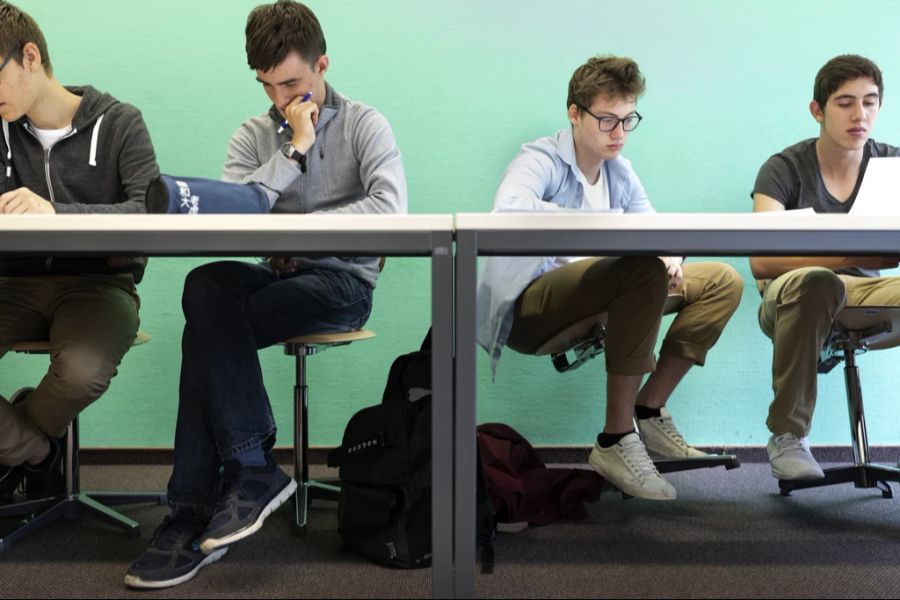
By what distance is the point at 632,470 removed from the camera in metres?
1.92

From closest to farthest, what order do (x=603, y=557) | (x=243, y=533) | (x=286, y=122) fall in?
(x=243, y=533) < (x=603, y=557) < (x=286, y=122)

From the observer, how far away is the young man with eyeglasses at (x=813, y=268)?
2053 millimetres

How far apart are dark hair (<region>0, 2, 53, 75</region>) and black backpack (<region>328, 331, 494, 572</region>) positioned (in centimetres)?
109

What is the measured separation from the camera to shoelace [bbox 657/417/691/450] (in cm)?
232

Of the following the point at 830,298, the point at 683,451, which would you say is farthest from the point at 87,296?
the point at 830,298

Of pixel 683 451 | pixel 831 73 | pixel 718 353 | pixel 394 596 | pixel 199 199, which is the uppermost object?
pixel 831 73

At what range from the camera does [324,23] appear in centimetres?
280

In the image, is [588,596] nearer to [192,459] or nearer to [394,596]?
[394,596]

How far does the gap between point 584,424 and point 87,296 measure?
5.30ft

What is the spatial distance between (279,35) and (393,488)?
1.01 meters

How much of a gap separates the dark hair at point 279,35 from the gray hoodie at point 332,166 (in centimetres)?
16

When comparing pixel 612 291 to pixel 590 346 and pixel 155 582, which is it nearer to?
pixel 590 346

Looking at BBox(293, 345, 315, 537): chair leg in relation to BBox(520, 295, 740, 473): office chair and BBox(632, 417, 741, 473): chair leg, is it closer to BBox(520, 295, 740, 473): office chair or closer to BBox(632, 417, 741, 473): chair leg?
BBox(520, 295, 740, 473): office chair

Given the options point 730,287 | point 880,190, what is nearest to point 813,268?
point 730,287
